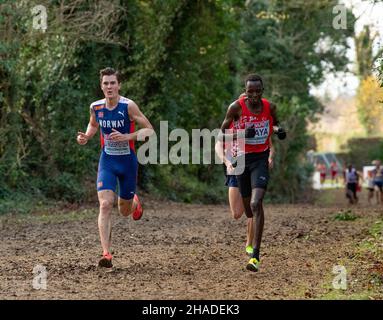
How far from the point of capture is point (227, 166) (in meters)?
10.5

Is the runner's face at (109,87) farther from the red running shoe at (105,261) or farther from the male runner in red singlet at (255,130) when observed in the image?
the red running shoe at (105,261)

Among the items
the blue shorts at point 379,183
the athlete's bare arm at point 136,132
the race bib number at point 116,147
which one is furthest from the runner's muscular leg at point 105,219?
the blue shorts at point 379,183

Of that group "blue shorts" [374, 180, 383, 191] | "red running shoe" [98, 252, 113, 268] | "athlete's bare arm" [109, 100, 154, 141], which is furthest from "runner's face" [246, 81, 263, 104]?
"blue shorts" [374, 180, 383, 191]

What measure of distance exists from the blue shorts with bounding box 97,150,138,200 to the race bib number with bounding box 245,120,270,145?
1459mm

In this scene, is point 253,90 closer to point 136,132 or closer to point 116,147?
point 136,132

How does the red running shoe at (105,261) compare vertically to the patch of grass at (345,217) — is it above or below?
above

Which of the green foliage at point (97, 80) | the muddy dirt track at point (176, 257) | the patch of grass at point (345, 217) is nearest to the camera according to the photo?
the muddy dirt track at point (176, 257)

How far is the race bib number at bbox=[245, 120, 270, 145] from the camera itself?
10.3 m

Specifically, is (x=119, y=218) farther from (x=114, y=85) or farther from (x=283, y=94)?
(x=283, y=94)

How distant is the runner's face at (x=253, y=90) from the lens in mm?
10125

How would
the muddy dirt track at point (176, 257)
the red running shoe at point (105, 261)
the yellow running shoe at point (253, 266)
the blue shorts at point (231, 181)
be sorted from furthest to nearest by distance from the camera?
the blue shorts at point (231, 181) → the red running shoe at point (105, 261) → the yellow running shoe at point (253, 266) → the muddy dirt track at point (176, 257)

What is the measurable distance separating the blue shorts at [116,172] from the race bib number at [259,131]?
146cm

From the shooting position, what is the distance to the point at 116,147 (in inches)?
408
